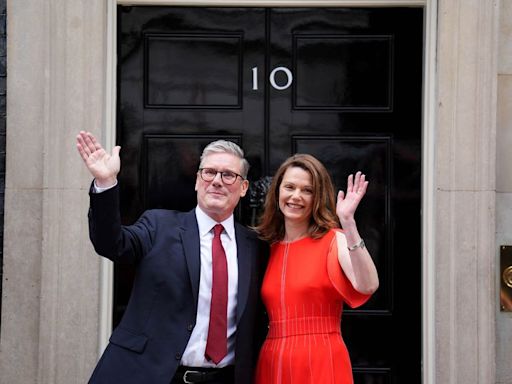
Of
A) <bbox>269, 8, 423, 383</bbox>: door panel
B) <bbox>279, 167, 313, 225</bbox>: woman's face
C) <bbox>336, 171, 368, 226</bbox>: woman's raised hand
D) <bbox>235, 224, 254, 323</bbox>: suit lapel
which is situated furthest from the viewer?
<bbox>269, 8, 423, 383</bbox>: door panel

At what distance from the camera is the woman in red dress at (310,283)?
379 centimetres

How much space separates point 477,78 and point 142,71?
2.08 meters

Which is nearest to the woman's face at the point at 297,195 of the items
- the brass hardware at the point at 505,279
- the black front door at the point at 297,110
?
the black front door at the point at 297,110

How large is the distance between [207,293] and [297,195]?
64 cm

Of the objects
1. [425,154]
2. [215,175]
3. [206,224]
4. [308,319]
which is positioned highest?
[425,154]

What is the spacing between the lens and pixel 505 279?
16.3ft

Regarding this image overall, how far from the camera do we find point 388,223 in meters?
5.25

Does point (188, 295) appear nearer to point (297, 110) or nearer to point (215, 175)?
point (215, 175)

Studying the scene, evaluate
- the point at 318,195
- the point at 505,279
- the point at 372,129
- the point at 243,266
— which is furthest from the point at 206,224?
the point at 505,279

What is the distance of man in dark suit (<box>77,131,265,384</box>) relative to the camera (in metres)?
3.73

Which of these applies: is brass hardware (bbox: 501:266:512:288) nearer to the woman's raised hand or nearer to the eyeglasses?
the woman's raised hand

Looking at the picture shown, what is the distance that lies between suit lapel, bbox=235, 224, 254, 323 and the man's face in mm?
158

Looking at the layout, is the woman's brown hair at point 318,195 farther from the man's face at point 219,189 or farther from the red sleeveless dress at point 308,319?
the man's face at point 219,189

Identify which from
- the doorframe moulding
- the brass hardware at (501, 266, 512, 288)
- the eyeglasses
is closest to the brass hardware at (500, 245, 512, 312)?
the brass hardware at (501, 266, 512, 288)
